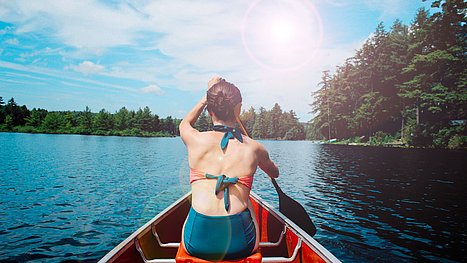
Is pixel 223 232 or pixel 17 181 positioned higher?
pixel 223 232

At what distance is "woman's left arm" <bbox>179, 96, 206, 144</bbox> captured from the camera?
2688 millimetres

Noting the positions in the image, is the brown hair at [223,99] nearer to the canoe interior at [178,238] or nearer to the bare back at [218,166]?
the bare back at [218,166]

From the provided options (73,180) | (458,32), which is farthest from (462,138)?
(73,180)

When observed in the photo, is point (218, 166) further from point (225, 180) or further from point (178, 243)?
point (178, 243)

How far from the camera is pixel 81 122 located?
401ft

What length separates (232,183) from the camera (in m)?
2.46

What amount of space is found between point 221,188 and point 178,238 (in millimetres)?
3655

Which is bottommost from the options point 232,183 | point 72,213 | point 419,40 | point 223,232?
point 72,213

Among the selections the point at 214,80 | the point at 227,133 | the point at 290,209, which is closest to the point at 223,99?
the point at 227,133

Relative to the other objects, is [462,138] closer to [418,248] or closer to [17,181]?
[418,248]

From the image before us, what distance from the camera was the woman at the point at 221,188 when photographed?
2.46m

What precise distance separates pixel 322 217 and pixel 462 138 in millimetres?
39834

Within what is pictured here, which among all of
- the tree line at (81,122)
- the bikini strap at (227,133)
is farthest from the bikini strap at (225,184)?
the tree line at (81,122)

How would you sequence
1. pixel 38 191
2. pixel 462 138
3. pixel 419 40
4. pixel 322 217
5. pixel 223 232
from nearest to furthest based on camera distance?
→ pixel 223 232 < pixel 322 217 < pixel 38 191 < pixel 462 138 < pixel 419 40
